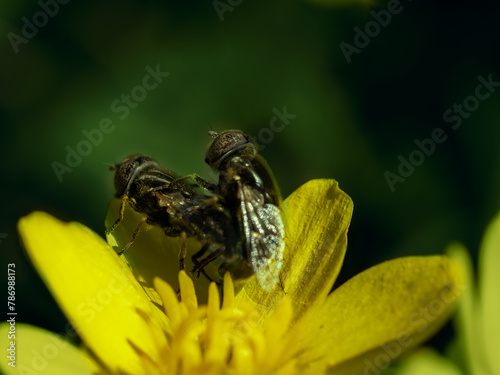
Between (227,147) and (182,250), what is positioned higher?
(227,147)

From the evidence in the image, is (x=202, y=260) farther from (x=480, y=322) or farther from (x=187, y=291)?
(x=480, y=322)

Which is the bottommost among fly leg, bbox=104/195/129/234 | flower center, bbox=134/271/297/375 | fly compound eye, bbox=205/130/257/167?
flower center, bbox=134/271/297/375

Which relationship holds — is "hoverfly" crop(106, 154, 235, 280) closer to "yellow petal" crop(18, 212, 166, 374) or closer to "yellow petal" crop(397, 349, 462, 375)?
"yellow petal" crop(18, 212, 166, 374)

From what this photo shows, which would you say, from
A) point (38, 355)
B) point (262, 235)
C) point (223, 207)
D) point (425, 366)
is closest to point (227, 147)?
point (223, 207)

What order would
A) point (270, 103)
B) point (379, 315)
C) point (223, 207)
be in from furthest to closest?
1. point (270, 103)
2. point (223, 207)
3. point (379, 315)

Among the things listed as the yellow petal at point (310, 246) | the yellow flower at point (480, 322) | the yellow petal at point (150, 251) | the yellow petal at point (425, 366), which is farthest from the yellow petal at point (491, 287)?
the yellow petal at point (150, 251)

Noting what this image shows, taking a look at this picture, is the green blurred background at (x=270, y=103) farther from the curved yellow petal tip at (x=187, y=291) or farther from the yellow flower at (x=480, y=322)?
the yellow flower at (x=480, y=322)

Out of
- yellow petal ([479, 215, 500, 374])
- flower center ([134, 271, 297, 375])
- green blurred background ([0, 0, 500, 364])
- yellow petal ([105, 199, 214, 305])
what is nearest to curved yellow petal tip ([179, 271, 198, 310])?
flower center ([134, 271, 297, 375])

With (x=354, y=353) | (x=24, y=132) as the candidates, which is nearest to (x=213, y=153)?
(x=354, y=353)
